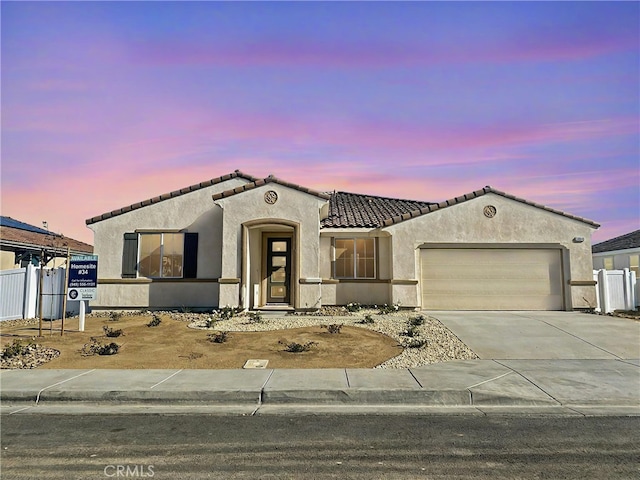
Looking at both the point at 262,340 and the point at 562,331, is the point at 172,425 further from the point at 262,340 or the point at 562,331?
the point at 562,331

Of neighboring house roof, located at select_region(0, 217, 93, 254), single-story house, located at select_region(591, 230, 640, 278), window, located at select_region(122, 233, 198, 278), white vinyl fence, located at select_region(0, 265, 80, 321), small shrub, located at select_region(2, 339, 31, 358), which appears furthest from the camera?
single-story house, located at select_region(591, 230, 640, 278)

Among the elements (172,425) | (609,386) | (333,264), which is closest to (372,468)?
(172,425)

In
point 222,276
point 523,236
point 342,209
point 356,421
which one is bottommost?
point 356,421

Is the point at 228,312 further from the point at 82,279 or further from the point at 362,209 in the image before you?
the point at 362,209

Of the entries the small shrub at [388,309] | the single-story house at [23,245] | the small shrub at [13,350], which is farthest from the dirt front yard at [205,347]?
the single-story house at [23,245]

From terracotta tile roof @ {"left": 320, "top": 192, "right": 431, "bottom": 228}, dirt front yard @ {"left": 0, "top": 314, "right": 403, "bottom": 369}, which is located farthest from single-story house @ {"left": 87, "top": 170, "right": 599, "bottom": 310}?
dirt front yard @ {"left": 0, "top": 314, "right": 403, "bottom": 369}

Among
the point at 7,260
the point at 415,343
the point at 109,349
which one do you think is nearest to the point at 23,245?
the point at 7,260

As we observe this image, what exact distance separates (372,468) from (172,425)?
292 centimetres

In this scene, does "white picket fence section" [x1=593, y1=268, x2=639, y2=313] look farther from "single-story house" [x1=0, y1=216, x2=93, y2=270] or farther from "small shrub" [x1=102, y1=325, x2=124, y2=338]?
"single-story house" [x1=0, y1=216, x2=93, y2=270]

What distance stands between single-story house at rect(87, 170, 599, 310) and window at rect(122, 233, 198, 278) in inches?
1.5

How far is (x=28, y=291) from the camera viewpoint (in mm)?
15359

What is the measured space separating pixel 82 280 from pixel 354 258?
9331 mm

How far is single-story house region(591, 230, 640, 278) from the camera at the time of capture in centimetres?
2553

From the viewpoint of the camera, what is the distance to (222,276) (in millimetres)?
15266
